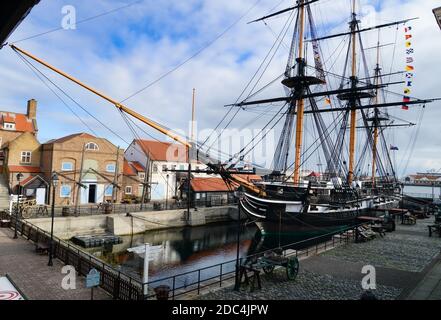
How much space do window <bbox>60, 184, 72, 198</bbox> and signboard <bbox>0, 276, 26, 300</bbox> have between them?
1052 inches

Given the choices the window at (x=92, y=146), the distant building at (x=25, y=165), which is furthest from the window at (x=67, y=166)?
the window at (x=92, y=146)

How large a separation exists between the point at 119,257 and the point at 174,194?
2532 centimetres

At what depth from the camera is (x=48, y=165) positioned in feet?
117

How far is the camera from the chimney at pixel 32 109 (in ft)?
161

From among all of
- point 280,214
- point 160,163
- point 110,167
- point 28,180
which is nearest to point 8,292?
point 280,214

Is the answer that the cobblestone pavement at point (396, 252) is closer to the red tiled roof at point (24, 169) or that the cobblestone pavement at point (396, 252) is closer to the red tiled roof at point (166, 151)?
the red tiled roof at point (24, 169)

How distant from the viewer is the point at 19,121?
46938 mm

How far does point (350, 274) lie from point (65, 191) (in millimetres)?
31631

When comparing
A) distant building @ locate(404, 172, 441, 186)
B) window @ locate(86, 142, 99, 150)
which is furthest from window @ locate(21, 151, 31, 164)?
distant building @ locate(404, 172, 441, 186)

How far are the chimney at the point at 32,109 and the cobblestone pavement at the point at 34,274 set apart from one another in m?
35.5

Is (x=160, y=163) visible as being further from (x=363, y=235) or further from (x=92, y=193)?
(x=363, y=235)
